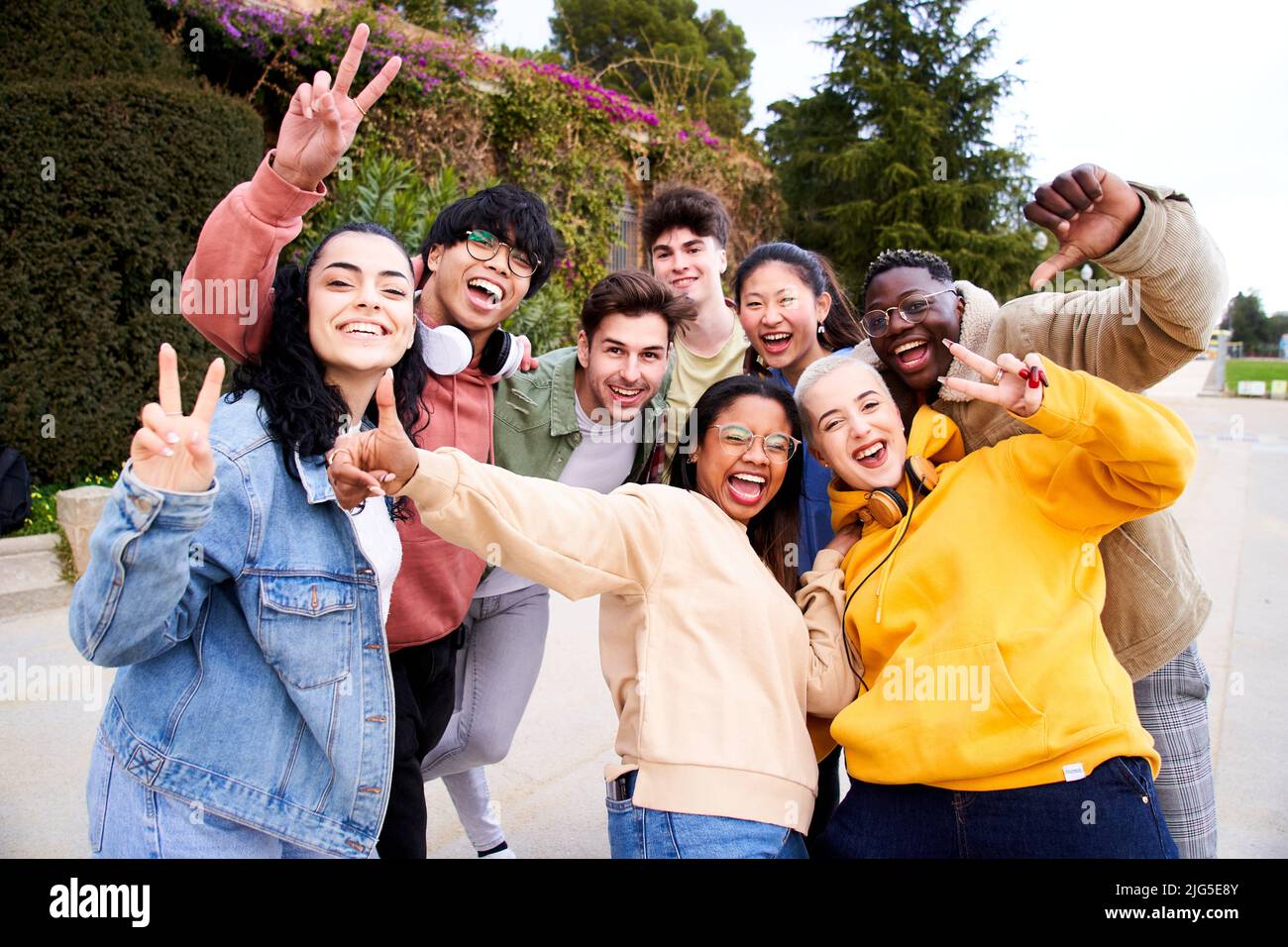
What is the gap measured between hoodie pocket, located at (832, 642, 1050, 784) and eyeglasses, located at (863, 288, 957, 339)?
0.86 metres

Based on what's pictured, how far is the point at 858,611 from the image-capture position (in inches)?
81.3

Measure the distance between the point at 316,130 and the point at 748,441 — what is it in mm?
1181

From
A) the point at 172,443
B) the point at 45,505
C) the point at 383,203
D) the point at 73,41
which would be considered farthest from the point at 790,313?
the point at 73,41

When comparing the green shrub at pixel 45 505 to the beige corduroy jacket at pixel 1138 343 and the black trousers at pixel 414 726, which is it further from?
the beige corduroy jacket at pixel 1138 343

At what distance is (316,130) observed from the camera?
1.86 meters

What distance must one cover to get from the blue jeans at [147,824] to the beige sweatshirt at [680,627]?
690 millimetres

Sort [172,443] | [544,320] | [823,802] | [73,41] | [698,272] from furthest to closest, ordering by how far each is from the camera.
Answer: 1. [544,320]
2. [73,41]
3. [698,272]
4. [823,802]
5. [172,443]

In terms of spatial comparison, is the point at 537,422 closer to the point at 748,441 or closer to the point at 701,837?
the point at 748,441

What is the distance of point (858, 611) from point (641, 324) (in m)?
1.10

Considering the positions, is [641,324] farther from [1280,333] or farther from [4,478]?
[1280,333]

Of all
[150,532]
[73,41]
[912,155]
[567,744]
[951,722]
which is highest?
[912,155]

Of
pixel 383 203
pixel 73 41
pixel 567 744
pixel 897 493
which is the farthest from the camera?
pixel 383 203

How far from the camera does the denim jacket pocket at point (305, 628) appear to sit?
1.71 meters
